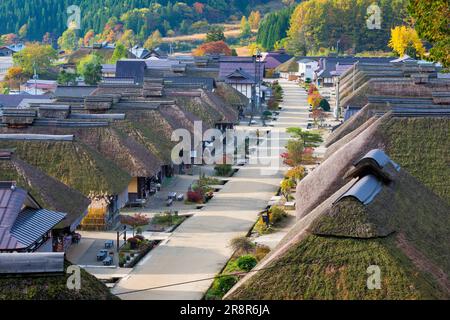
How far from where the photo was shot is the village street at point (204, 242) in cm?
2872

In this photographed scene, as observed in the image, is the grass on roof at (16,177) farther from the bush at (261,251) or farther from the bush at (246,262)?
the bush at (261,251)

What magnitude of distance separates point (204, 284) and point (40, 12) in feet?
582

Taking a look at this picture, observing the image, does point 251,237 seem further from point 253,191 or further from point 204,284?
point 253,191

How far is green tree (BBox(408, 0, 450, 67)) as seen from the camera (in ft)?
102

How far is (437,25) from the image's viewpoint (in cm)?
3120

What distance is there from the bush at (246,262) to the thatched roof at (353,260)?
8.82 metres

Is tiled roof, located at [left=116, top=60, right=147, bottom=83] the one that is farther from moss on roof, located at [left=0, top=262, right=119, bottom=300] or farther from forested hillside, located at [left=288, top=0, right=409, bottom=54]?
moss on roof, located at [left=0, top=262, right=119, bottom=300]

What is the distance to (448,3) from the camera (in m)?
31.0

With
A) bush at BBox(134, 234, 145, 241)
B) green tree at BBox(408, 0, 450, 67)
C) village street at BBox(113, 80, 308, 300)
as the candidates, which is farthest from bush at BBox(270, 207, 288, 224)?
green tree at BBox(408, 0, 450, 67)

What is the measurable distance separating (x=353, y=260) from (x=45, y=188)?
15.6 metres

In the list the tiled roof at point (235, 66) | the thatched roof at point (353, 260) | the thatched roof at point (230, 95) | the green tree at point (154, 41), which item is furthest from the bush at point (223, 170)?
the green tree at point (154, 41)

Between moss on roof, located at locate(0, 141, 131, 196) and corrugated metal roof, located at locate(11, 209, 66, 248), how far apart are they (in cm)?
527
